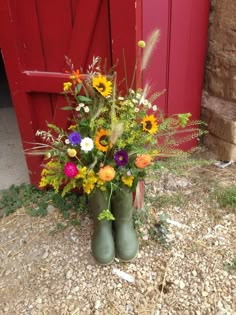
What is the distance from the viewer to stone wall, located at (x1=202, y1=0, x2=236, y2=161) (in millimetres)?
2227

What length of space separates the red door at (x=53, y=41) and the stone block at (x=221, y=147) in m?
1.08

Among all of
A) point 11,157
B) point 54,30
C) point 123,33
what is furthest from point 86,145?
point 11,157

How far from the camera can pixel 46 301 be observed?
5.69ft

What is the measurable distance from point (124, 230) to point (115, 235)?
0.22 ft


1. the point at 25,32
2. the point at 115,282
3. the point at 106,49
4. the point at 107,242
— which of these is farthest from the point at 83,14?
the point at 115,282

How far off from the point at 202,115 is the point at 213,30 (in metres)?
0.59

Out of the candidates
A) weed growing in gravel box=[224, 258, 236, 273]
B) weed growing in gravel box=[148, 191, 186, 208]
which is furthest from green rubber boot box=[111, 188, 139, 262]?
weed growing in gravel box=[224, 258, 236, 273]

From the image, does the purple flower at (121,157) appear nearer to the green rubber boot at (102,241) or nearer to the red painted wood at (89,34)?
the green rubber boot at (102,241)

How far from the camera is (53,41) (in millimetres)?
1860

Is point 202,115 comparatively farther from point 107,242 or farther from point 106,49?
point 107,242

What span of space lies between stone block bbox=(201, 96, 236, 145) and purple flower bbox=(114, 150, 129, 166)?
3.64ft

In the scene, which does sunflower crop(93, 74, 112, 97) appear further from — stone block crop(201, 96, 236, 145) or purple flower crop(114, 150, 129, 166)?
stone block crop(201, 96, 236, 145)

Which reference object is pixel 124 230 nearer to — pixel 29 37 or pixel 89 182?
pixel 89 182

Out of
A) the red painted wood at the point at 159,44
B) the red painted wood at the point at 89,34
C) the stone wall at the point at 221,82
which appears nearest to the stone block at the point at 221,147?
the stone wall at the point at 221,82
